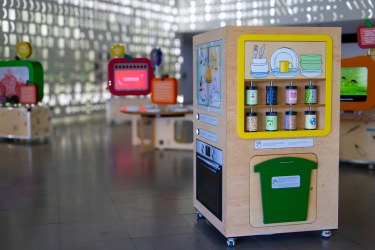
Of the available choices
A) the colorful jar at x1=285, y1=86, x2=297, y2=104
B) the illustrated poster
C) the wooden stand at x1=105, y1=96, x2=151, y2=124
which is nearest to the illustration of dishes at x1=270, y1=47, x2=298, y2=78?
the colorful jar at x1=285, y1=86, x2=297, y2=104

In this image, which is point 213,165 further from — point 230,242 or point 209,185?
point 230,242

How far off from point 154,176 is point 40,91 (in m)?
4.39

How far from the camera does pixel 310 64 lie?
451 cm

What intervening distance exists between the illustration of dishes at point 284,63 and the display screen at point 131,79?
4784mm

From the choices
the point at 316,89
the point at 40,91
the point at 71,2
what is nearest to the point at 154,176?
the point at 316,89

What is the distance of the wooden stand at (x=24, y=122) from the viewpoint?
10.7 m

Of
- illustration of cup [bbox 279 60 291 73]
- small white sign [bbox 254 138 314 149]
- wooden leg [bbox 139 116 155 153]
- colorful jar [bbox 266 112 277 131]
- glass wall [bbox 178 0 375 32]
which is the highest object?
glass wall [bbox 178 0 375 32]

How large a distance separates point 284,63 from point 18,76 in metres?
7.80

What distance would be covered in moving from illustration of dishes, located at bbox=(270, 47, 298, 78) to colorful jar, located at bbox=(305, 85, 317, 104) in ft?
0.76

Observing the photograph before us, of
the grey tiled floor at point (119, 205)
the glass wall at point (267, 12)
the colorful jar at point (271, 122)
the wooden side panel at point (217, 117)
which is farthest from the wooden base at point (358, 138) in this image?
the glass wall at point (267, 12)

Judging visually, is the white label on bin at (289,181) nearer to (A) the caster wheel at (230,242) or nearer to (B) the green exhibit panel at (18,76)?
(A) the caster wheel at (230,242)

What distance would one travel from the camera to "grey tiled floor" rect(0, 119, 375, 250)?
4.64 meters

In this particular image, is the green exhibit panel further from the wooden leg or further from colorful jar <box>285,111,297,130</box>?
colorful jar <box>285,111,297,130</box>

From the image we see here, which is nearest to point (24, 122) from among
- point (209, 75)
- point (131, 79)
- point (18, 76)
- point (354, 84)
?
point (18, 76)
